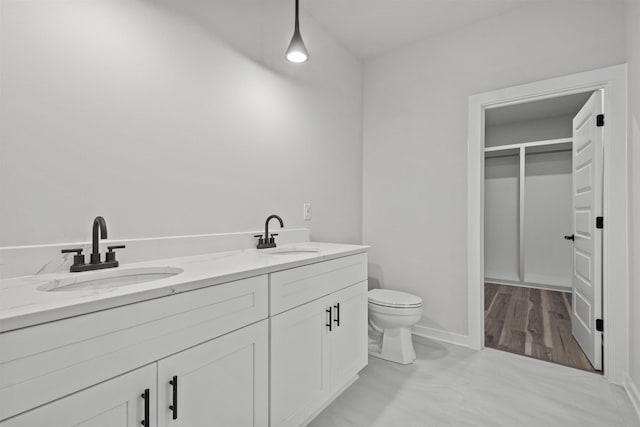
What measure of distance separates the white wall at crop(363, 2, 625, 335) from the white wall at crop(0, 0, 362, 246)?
2.72 feet

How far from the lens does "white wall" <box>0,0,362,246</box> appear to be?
1.09 metres

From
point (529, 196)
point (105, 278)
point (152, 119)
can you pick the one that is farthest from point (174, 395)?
point (529, 196)

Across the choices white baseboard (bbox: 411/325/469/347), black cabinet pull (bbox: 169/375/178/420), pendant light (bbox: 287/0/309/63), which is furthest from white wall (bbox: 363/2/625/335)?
black cabinet pull (bbox: 169/375/178/420)

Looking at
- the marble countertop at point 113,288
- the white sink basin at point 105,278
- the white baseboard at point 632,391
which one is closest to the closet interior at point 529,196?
the white baseboard at point 632,391

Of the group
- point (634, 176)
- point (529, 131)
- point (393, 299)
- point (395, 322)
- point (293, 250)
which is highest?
point (529, 131)

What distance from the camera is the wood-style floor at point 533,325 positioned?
7.65 ft

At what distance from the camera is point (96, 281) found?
3.74 feet

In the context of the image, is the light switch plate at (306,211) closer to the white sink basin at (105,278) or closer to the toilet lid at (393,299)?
the toilet lid at (393,299)

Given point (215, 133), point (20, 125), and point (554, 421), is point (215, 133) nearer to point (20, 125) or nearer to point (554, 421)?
point (20, 125)

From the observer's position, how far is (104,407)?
2.53 ft

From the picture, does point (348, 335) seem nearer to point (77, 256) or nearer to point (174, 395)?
point (174, 395)

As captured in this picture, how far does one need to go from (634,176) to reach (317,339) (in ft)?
6.81

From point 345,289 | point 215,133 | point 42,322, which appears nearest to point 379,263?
point 345,289

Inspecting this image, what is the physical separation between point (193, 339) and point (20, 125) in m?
0.96
